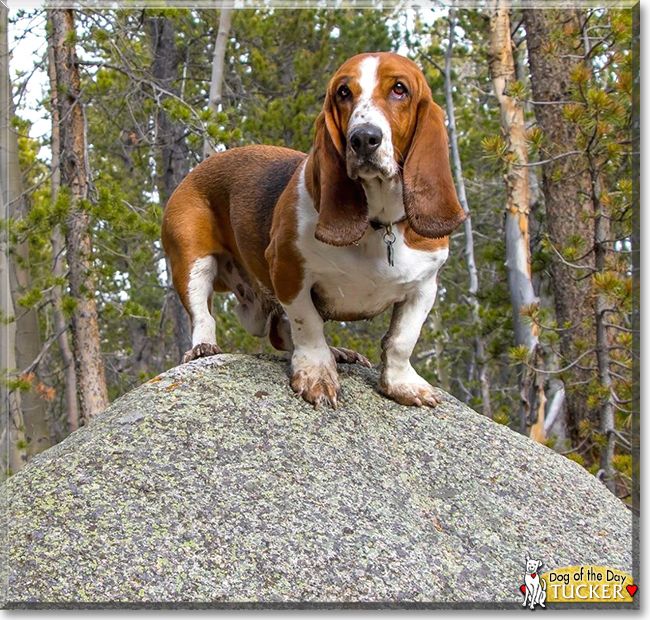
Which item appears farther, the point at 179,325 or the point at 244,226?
the point at 179,325

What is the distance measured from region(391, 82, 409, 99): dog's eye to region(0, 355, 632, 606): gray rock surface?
151 cm

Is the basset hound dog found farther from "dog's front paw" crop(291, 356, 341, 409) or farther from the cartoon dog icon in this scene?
the cartoon dog icon

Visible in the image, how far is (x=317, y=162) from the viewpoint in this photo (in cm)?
359

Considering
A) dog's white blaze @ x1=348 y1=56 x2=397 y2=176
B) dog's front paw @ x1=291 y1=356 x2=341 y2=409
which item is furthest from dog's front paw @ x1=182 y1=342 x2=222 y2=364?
dog's white blaze @ x1=348 y1=56 x2=397 y2=176

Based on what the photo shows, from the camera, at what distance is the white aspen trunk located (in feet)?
25.3

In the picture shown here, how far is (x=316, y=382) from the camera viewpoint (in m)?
3.98

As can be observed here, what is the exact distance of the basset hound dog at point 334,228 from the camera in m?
3.34

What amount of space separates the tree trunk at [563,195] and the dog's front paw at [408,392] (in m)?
3.79

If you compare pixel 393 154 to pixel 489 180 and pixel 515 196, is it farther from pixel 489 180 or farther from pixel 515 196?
pixel 489 180

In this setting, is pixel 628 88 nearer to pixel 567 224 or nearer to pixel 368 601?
pixel 567 224

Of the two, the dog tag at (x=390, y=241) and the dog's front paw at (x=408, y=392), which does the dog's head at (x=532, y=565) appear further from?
the dog tag at (x=390, y=241)

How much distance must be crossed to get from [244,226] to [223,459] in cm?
144

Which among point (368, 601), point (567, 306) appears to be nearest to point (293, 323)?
point (368, 601)

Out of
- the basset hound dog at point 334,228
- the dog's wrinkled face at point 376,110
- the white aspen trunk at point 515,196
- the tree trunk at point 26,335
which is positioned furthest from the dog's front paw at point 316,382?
the tree trunk at point 26,335
